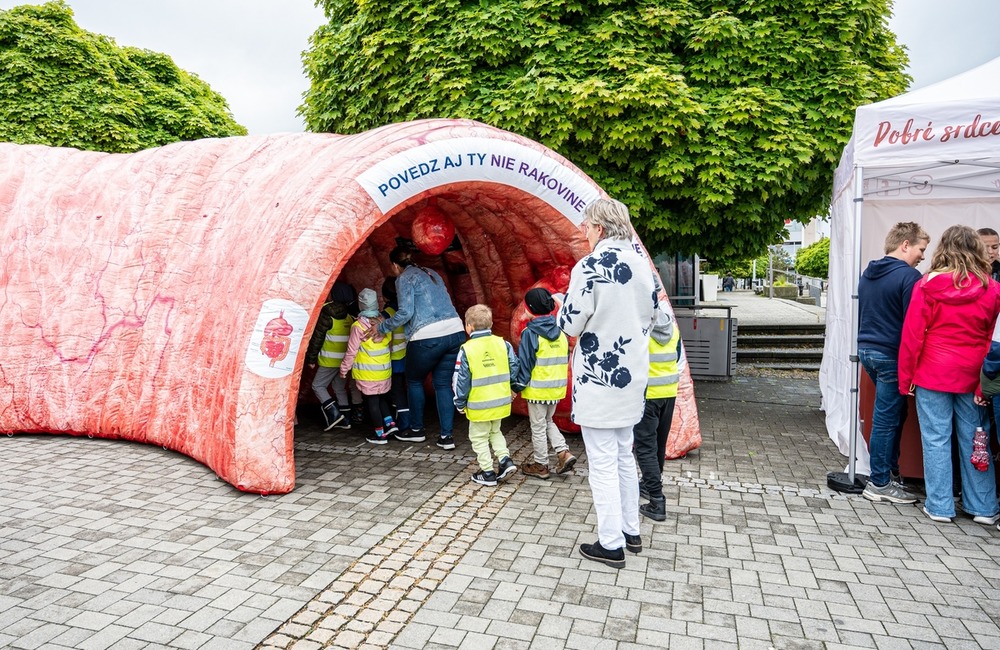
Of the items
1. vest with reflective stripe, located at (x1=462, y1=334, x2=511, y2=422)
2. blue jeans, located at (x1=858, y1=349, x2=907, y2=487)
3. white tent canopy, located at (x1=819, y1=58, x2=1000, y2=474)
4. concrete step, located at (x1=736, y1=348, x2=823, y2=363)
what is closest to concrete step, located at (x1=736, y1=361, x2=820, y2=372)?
concrete step, located at (x1=736, y1=348, x2=823, y2=363)

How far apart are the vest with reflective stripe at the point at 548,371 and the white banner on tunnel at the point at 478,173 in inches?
53.2

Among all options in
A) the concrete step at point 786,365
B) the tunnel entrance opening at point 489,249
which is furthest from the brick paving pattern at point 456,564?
the concrete step at point 786,365

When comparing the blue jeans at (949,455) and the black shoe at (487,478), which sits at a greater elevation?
the blue jeans at (949,455)

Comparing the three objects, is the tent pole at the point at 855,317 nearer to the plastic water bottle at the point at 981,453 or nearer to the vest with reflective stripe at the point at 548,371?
the plastic water bottle at the point at 981,453

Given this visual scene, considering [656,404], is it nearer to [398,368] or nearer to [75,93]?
[398,368]

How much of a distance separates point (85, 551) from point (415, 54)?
22.4 feet

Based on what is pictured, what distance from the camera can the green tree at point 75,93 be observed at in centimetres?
1594

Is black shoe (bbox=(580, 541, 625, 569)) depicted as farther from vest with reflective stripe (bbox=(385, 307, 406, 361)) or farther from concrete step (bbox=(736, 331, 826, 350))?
concrete step (bbox=(736, 331, 826, 350))

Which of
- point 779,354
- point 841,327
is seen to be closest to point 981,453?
point 841,327

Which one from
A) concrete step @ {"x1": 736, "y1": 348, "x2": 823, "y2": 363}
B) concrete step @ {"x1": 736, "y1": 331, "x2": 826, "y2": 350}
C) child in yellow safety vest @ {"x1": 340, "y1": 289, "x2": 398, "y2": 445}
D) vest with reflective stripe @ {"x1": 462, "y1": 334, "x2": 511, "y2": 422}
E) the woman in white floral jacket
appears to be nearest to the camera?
the woman in white floral jacket

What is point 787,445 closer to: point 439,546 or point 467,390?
point 467,390

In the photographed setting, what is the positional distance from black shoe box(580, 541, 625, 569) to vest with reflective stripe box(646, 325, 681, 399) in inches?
40.9

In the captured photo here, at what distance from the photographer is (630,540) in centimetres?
401

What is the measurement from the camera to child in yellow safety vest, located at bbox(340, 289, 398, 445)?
630 centimetres
